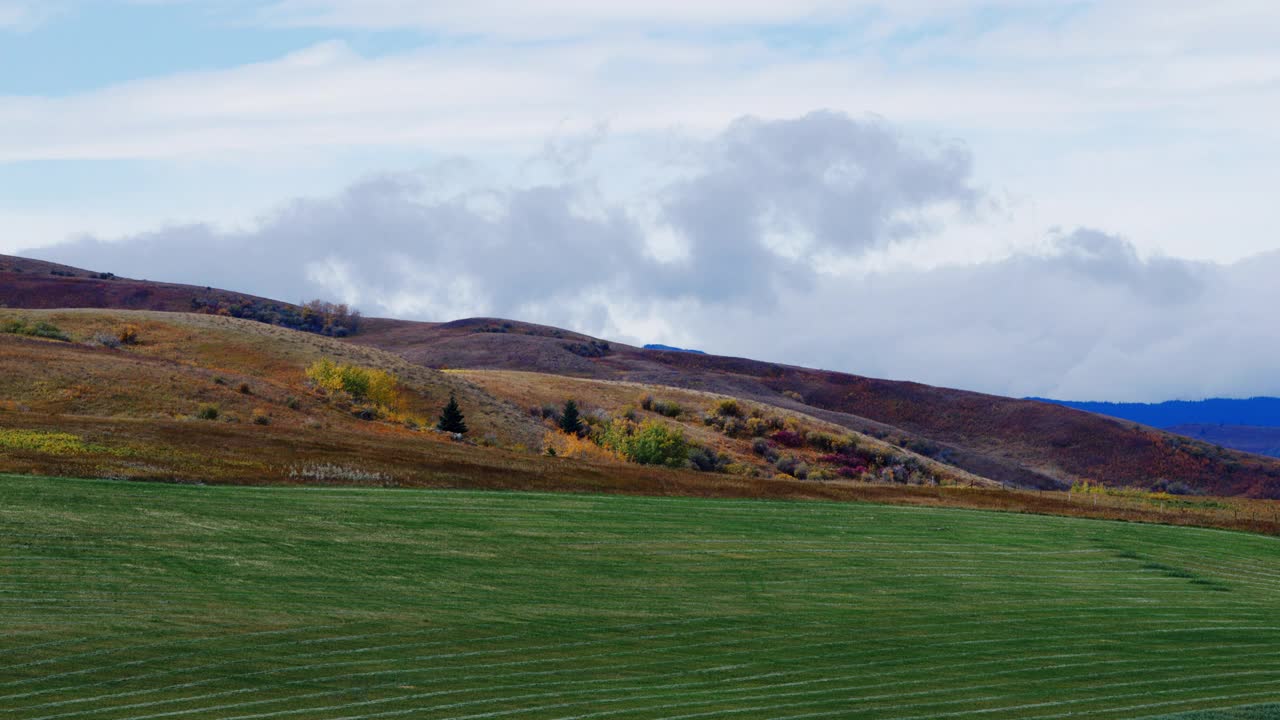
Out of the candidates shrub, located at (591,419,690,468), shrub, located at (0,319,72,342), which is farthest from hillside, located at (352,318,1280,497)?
shrub, located at (0,319,72,342)

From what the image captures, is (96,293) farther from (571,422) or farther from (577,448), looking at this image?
(577,448)

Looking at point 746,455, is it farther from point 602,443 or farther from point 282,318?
point 282,318

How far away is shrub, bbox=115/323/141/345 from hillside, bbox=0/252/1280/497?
79.4 ft

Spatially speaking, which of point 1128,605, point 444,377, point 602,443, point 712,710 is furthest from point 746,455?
point 712,710

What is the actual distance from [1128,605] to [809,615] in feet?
22.7

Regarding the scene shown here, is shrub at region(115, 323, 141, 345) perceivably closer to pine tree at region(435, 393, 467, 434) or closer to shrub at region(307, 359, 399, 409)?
shrub at region(307, 359, 399, 409)

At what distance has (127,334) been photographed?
69250mm

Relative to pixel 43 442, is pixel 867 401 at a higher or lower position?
higher

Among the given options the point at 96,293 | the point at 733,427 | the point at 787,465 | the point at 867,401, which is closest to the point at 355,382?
the point at 787,465

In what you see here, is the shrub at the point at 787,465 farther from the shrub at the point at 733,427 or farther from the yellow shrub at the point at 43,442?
the yellow shrub at the point at 43,442

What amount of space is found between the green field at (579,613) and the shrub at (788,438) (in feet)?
141

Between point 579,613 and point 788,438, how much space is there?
184 ft

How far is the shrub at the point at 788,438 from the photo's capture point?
74.7 meters

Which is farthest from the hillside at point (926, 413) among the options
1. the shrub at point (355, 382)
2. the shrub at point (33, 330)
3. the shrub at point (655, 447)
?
the shrub at point (33, 330)
